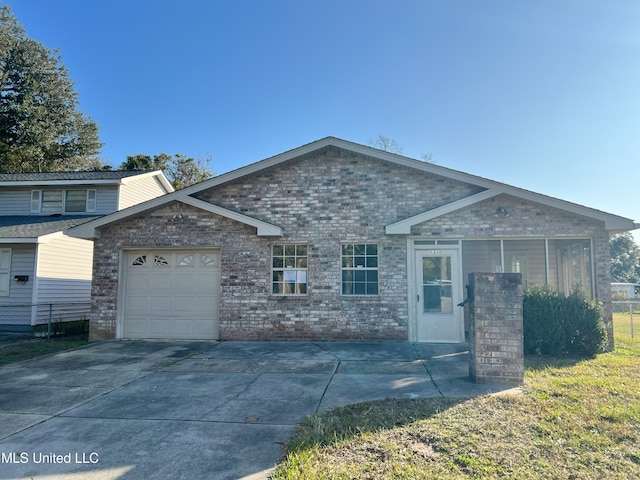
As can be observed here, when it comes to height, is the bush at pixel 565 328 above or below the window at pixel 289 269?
below

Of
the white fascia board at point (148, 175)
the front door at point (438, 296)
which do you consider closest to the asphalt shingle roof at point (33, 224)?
the white fascia board at point (148, 175)

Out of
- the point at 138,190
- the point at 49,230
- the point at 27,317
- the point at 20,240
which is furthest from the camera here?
the point at 138,190

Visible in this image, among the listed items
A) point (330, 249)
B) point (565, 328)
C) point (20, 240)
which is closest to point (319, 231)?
point (330, 249)

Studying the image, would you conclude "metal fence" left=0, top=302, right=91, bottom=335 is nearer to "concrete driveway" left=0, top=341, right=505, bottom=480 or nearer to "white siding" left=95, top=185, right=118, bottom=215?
"white siding" left=95, top=185, right=118, bottom=215

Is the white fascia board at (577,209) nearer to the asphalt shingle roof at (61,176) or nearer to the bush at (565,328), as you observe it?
the bush at (565,328)

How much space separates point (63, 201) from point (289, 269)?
40.5 feet

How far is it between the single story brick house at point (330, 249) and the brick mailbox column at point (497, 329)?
3.93 metres

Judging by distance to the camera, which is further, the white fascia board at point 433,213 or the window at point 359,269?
the window at point 359,269

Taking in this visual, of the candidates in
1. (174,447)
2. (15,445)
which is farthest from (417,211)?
(15,445)

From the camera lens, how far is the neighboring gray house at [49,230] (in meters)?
13.9

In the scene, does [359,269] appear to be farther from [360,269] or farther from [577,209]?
[577,209]

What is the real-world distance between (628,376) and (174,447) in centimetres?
717

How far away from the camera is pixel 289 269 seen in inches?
419

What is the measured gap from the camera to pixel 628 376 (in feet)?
22.1
